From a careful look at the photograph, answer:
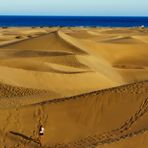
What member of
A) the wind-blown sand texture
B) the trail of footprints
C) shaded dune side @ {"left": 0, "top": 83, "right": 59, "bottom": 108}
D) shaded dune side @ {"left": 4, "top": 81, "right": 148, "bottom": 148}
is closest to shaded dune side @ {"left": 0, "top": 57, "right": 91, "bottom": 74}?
the wind-blown sand texture

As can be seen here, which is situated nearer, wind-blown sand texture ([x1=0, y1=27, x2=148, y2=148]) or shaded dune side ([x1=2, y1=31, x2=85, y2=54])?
wind-blown sand texture ([x1=0, y1=27, x2=148, y2=148])

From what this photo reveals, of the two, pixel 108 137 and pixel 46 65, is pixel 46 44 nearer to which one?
pixel 46 65

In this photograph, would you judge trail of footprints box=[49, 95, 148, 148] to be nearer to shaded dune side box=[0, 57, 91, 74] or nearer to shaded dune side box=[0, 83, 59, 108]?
shaded dune side box=[0, 83, 59, 108]

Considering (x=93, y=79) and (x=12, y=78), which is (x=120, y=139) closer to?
(x=12, y=78)

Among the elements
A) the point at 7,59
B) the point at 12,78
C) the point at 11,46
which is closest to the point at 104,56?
the point at 11,46

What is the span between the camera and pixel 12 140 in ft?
30.8

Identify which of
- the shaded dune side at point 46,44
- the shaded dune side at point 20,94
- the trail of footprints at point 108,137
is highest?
the trail of footprints at point 108,137

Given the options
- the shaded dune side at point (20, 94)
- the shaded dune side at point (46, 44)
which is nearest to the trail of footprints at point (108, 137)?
the shaded dune side at point (20, 94)

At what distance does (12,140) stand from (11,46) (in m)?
17.0

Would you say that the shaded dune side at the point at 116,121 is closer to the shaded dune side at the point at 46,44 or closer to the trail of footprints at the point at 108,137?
the trail of footprints at the point at 108,137

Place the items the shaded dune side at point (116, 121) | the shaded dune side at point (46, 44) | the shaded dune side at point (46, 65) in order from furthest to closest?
the shaded dune side at point (46, 44), the shaded dune side at point (46, 65), the shaded dune side at point (116, 121)

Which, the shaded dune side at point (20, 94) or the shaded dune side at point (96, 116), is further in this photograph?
the shaded dune side at point (20, 94)

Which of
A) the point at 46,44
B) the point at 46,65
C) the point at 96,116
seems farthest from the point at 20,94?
the point at 46,44

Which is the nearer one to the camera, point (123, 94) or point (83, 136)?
point (83, 136)
